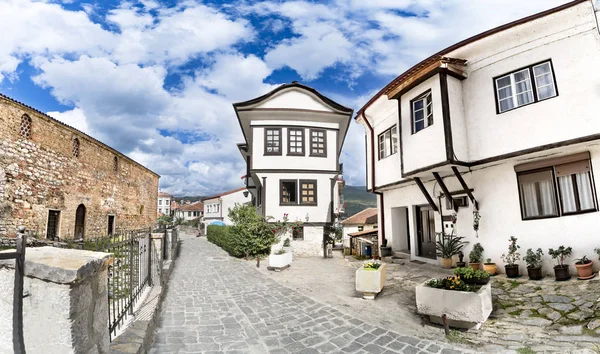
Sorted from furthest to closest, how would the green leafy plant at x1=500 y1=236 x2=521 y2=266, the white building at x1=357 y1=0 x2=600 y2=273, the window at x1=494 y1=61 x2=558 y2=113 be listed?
the green leafy plant at x1=500 y1=236 x2=521 y2=266
the window at x1=494 y1=61 x2=558 y2=113
the white building at x1=357 y1=0 x2=600 y2=273

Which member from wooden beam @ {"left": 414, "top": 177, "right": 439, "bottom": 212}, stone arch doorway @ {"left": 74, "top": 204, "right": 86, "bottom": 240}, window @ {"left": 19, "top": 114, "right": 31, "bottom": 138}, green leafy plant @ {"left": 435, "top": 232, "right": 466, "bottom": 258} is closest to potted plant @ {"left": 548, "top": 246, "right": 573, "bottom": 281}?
green leafy plant @ {"left": 435, "top": 232, "right": 466, "bottom": 258}

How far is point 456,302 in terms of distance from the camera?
5.77 m

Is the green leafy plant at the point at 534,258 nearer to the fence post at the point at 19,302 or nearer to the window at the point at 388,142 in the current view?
the window at the point at 388,142

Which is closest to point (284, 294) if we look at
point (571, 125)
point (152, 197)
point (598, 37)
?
point (571, 125)

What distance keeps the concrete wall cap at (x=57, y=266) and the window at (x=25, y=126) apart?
59.0 feet

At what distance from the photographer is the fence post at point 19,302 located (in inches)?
79.2

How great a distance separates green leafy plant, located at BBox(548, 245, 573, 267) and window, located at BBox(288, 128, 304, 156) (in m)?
12.5

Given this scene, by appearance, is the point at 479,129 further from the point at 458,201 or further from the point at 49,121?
the point at 49,121

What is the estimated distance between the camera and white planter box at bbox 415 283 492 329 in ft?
18.2

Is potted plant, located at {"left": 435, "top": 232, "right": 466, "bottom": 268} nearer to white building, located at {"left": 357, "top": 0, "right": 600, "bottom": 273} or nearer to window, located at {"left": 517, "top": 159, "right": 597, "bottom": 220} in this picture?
white building, located at {"left": 357, "top": 0, "right": 600, "bottom": 273}

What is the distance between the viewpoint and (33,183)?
15852mm

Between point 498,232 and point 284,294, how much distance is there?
6872 millimetres

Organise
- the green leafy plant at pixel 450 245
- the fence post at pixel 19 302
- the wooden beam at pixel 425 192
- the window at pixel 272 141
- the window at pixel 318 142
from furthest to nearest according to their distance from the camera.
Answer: the window at pixel 318 142 < the window at pixel 272 141 < the wooden beam at pixel 425 192 < the green leafy plant at pixel 450 245 < the fence post at pixel 19 302

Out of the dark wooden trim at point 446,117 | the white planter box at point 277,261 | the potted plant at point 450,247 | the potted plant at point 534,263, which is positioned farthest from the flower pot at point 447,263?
the white planter box at point 277,261
